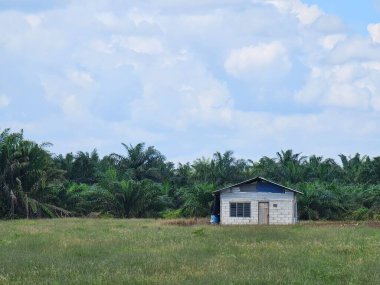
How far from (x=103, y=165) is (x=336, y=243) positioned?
44684mm

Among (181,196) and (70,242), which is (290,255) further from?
(181,196)

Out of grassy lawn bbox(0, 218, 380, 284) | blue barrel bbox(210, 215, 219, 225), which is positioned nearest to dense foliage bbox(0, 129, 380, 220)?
blue barrel bbox(210, 215, 219, 225)

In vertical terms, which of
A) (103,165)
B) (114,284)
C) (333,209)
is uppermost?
(103,165)

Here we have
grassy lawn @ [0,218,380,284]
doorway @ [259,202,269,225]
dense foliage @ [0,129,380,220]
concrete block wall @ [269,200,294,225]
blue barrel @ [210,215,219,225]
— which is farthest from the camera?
dense foliage @ [0,129,380,220]

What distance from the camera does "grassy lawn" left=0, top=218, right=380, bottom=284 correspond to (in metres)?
15.2

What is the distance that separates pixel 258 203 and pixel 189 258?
24316mm

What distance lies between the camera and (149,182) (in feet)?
182

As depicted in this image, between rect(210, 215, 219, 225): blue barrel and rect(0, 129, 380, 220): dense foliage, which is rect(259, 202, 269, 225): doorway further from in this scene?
rect(0, 129, 380, 220): dense foliage

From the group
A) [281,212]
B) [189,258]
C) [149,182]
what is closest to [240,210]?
[281,212]

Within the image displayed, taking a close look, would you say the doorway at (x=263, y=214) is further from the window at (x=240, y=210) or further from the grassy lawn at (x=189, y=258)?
the grassy lawn at (x=189, y=258)

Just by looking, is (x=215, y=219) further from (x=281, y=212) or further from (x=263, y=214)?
(x=281, y=212)

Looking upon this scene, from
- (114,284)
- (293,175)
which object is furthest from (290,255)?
(293,175)

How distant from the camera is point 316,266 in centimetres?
1745

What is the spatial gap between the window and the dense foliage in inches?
327
